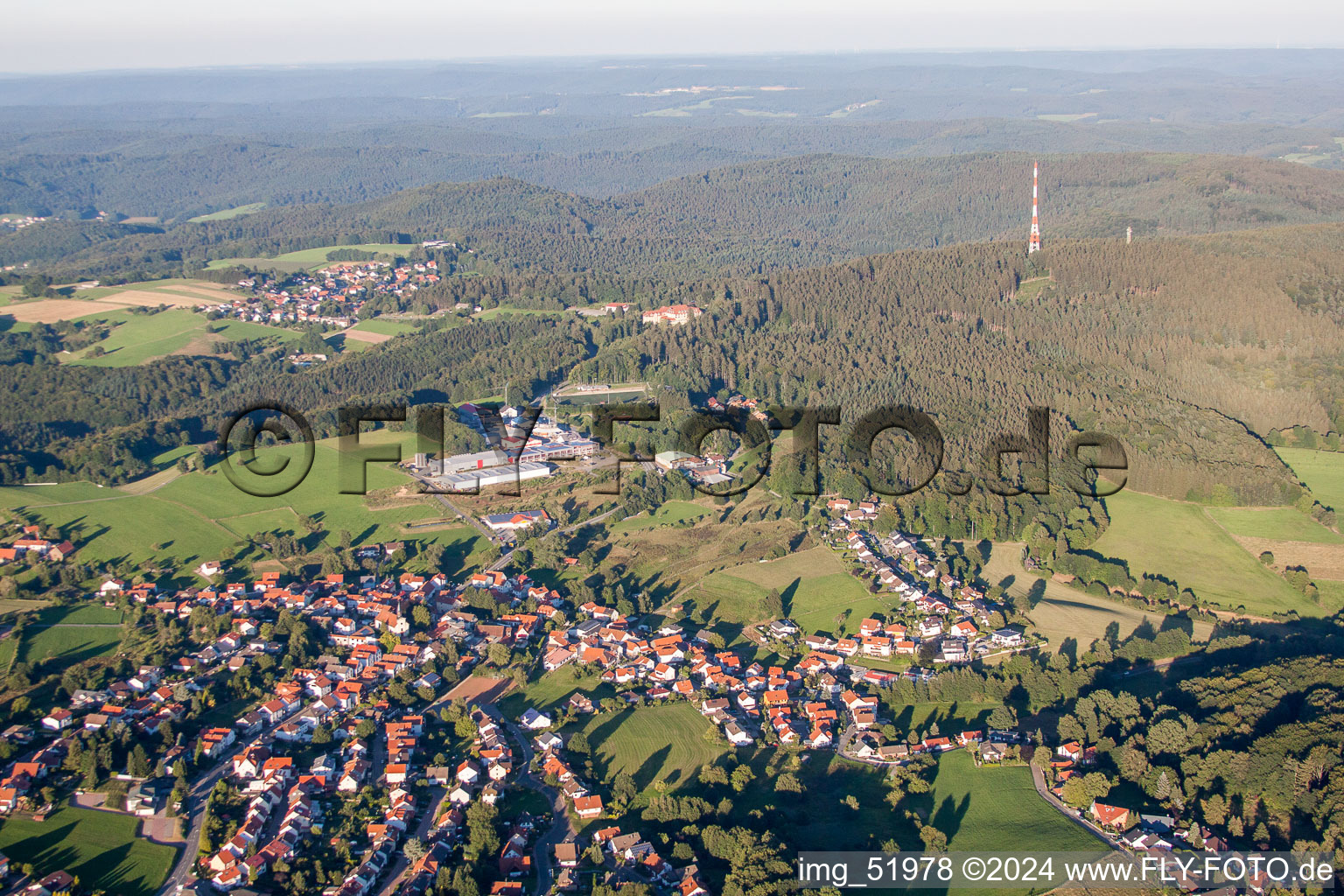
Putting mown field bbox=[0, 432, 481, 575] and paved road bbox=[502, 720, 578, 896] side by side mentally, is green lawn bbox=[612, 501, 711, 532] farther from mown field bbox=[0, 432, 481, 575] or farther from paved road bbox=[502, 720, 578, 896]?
paved road bbox=[502, 720, 578, 896]

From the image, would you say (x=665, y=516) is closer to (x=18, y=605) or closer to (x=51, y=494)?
(x=18, y=605)

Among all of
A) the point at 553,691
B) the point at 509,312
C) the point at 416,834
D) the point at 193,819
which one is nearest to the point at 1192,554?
the point at 553,691

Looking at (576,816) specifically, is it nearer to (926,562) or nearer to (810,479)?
(926,562)

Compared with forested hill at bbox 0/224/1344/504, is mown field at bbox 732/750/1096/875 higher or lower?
lower

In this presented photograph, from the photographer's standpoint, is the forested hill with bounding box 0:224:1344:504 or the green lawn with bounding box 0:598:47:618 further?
the forested hill with bounding box 0:224:1344:504
